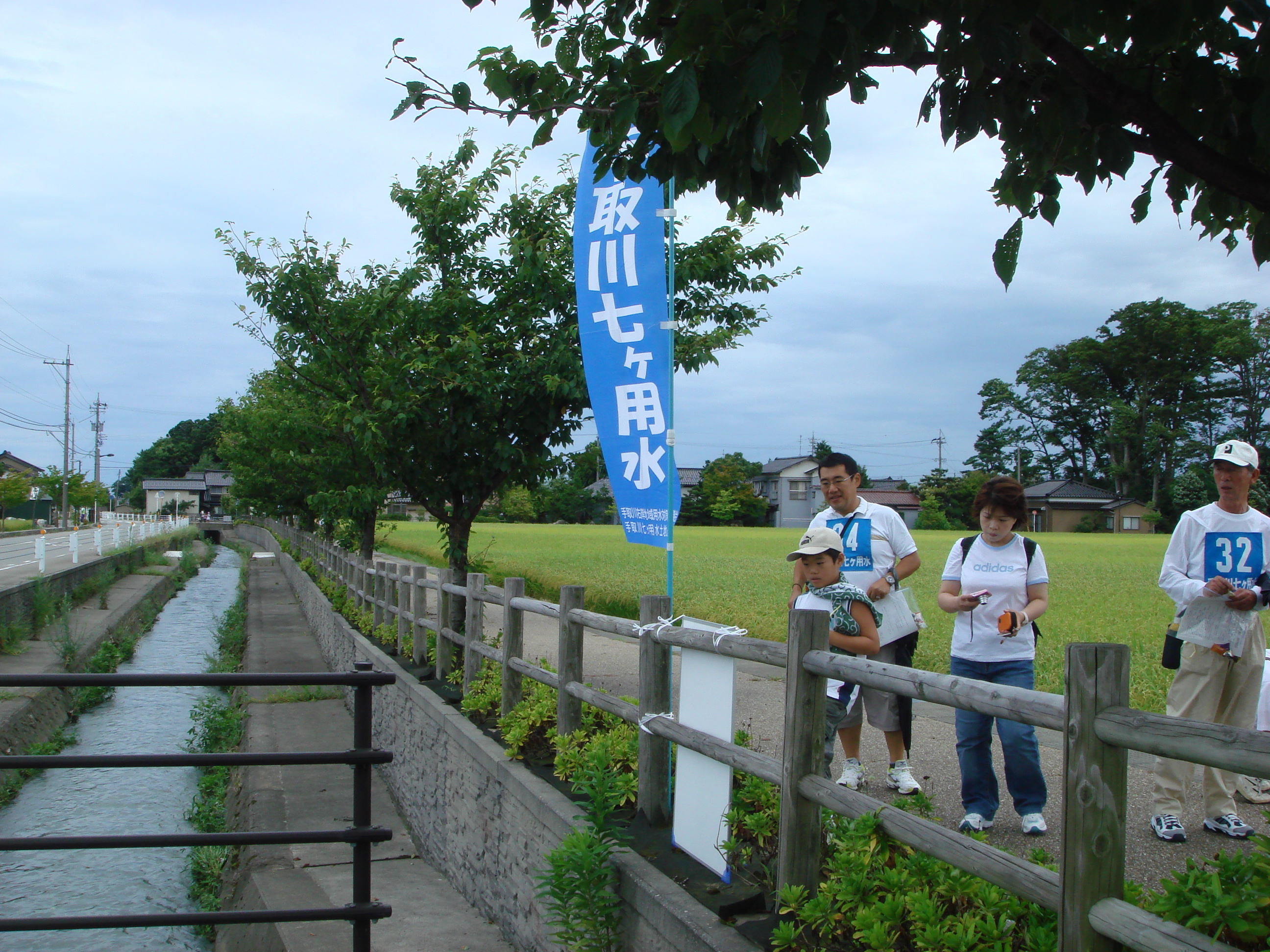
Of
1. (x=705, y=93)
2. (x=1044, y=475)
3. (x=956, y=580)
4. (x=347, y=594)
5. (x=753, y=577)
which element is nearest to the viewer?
(x=705, y=93)

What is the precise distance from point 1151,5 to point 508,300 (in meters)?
7.12

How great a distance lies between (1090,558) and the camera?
33.8 m

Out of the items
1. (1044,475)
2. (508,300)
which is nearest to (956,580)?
(508,300)

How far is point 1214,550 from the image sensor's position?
4.07 metres

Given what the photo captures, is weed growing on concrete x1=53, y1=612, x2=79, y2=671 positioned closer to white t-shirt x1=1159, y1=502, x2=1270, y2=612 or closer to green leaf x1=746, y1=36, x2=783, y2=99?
white t-shirt x1=1159, y1=502, x2=1270, y2=612

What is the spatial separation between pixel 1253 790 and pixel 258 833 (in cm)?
423

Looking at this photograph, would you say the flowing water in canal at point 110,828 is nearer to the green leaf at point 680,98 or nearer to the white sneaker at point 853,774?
→ the white sneaker at point 853,774

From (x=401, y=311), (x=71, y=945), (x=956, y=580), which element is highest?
(x=401, y=311)

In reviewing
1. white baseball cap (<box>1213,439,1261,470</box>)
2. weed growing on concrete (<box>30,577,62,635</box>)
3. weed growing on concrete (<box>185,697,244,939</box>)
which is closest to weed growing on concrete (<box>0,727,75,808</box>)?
weed growing on concrete (<box>185,697,244,939</box>)

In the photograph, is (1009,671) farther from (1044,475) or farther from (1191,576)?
(1044,475)

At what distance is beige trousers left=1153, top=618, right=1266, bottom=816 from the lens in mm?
4000

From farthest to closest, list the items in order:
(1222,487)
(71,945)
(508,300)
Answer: (508,300) < (71,945) < (1222,487)

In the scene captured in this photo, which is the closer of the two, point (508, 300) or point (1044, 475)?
point (508, 300)

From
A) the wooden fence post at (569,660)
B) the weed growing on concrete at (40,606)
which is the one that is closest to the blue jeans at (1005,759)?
the wooden fence post at (569,660)
